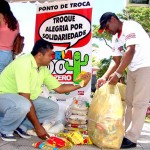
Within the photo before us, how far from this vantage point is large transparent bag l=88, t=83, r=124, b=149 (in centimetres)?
370

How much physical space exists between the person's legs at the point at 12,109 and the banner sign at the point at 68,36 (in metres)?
1.44

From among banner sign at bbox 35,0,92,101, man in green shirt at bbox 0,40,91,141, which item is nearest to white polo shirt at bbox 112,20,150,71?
man in green shirt at bbox 0,40,91,141

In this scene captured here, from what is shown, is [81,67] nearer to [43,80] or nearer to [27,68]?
[43,80]

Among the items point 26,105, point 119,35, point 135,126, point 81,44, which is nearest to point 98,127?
point 135,126

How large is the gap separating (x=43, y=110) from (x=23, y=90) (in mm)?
663

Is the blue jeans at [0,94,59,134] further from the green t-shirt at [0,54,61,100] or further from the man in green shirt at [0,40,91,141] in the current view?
the green t-shirt at [0,54,61,100]

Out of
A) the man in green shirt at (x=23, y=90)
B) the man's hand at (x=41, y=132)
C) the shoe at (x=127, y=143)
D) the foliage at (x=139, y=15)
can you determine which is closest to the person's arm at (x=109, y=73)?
the man in green shirt at (x=23, y=90)

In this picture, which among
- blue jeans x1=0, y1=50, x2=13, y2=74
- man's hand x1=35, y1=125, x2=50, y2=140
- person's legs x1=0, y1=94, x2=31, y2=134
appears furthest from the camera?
blue jeans x1=0, y1=50, x2=13, y2=74

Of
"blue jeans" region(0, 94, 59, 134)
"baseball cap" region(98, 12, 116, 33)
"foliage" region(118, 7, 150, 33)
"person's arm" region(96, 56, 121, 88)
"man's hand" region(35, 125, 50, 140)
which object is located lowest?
"man's hand" region(35, 125, 50, 140)

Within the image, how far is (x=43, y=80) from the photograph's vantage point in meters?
4.20

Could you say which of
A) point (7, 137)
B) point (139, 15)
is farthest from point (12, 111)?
point (139, 15)

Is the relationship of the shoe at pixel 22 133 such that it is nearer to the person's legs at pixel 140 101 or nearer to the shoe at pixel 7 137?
the shoe at pixel 7 137

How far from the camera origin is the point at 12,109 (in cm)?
363

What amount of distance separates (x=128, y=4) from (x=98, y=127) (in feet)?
65.7
